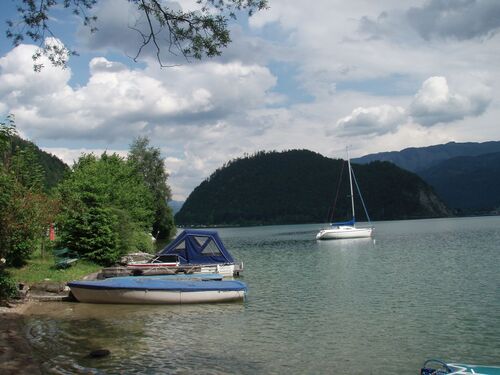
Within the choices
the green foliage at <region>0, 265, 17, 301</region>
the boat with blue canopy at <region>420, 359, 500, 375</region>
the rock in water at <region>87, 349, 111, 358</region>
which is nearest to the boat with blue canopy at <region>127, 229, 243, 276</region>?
the green foliage at <region>0, 265, 17, 301</region>

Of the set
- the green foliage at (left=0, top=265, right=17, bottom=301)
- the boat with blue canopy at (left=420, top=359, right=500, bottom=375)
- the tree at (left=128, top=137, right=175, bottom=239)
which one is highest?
the tree at (left=128, top=137, right=175, bottom=239)

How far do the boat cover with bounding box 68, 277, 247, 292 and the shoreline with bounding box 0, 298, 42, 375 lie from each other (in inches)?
164

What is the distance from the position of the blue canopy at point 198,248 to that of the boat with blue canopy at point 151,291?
335 inches

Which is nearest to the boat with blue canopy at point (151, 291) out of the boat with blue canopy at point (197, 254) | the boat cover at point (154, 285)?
the boat cover at point (154, 285)

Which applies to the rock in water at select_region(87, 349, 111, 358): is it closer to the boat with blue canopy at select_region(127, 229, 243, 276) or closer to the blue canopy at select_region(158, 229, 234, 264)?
the boat with blue canopy at select_region(127, 229, 243, 276)

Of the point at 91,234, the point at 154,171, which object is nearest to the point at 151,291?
the point at 91,234

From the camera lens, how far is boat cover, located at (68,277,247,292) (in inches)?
893

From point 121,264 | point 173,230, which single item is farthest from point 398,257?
point 173,230

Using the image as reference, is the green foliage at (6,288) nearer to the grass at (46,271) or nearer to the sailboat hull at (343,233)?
the grass at (46,271)

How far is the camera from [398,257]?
4619cm

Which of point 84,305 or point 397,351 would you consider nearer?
point 397,351

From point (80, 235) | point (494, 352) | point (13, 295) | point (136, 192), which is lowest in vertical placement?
point (494, 352)

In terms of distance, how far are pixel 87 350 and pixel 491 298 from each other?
713 inches

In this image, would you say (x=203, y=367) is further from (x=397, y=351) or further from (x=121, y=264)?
(x=121, y=264)
